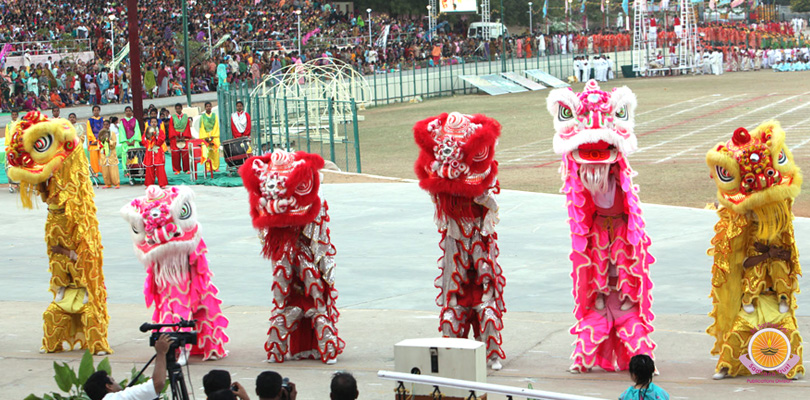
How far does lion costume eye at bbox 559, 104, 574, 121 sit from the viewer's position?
8.16 m

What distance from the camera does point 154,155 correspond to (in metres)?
20.9

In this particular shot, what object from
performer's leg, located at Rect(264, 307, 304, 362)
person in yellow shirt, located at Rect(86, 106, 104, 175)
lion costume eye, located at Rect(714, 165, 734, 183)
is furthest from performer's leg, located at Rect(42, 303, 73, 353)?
person in yellow shirt, located at Rect(86, 106, 104, 175)

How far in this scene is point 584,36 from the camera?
182ft

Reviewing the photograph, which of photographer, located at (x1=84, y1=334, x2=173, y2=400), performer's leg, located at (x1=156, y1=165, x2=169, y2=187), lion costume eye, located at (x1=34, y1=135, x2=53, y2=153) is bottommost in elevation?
performer's leg, located at (x1=156, y1=165, x2=169, y2=187)

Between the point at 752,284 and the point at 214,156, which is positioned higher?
the point at 214,156

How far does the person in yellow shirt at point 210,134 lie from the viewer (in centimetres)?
2211

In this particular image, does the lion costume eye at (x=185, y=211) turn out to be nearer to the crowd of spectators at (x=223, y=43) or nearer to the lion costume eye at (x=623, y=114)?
the lion costume eye at (x=623, y=114)

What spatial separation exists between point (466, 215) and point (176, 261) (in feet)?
8.07

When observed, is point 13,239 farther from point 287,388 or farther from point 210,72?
point 210,72

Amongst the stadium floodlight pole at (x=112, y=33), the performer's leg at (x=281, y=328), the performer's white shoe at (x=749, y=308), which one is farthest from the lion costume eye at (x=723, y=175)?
the stadium floodlight pole at (x=112, y=33)

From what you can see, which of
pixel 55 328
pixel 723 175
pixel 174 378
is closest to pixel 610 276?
pixel 723 175

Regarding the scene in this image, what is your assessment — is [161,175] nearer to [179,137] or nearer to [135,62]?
[179,137]

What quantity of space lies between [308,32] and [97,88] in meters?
16.9

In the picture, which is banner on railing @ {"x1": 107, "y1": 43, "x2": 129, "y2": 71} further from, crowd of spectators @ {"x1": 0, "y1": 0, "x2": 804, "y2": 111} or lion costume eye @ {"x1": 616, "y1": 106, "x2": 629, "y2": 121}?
lion costume eye @ {"x1": 616, "y1": 106, "x2": 629, "y2": 121}
